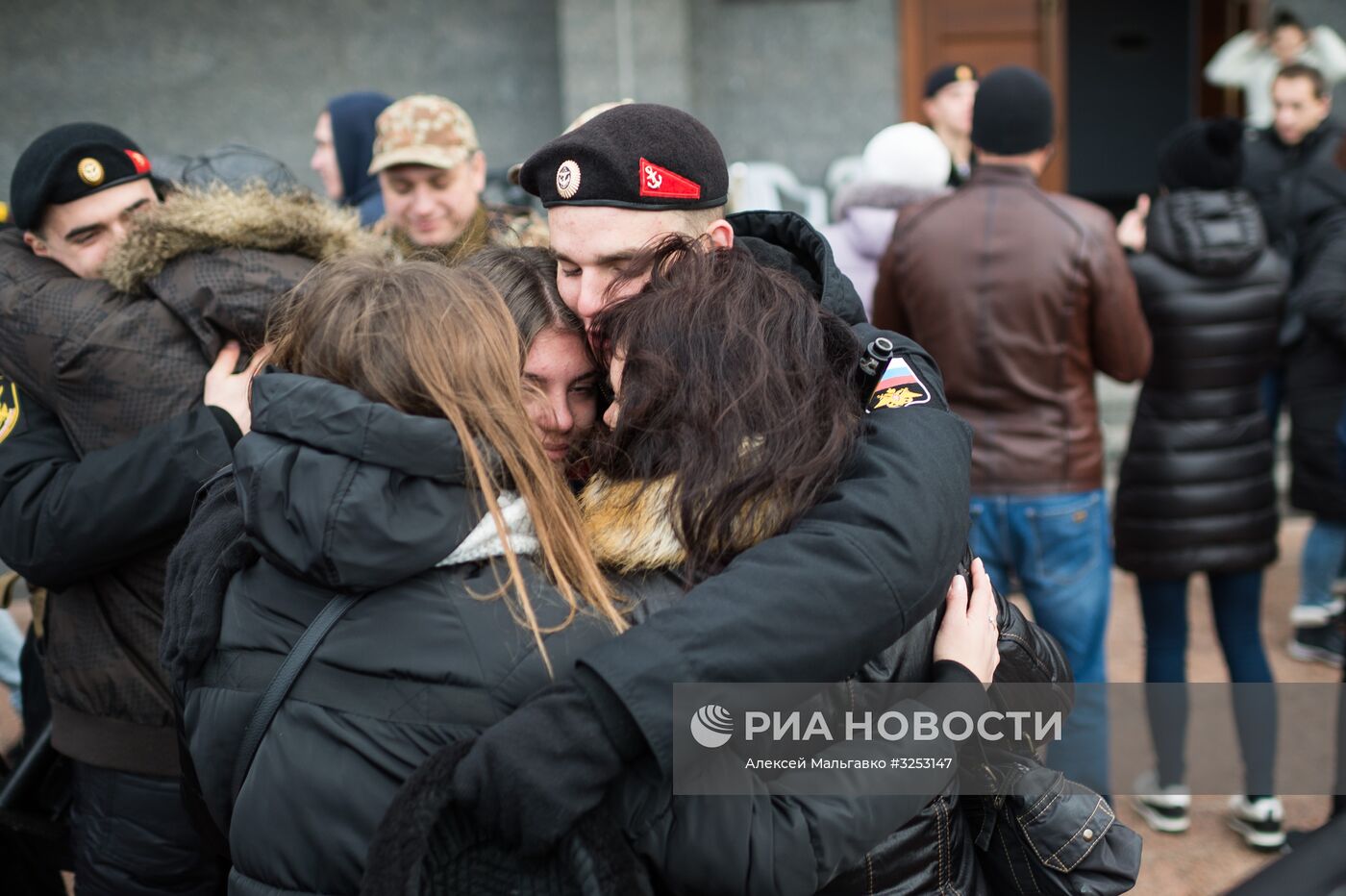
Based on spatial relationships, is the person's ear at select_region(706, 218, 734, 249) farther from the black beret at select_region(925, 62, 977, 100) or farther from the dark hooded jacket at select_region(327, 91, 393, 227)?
the black beret at select_region(925, 62, 977, 100)

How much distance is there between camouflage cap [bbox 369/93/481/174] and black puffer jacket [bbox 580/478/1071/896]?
2.50 meters

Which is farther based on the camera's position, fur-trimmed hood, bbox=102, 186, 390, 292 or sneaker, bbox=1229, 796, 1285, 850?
sneaker, bbox=1229, 796, 1285, 850

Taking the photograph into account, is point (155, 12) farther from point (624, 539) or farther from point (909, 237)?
point (624, 539)

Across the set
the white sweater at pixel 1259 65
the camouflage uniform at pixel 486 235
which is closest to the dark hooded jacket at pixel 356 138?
the camouflage uniform at pixel 486 235

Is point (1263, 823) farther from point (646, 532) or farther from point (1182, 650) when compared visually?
point (646, 532)

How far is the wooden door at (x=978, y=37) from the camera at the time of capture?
28.1 feet

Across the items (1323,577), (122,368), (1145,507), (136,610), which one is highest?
(122,368)

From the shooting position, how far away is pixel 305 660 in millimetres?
1497

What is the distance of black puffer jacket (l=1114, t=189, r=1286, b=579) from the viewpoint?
3.79m

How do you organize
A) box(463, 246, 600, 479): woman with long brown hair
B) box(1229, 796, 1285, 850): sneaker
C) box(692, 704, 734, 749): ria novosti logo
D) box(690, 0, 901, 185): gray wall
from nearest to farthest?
box(692, 704, 734, 749): ria novosti logo < box(463, 246, 600, 479): woman with long brown hair < box(1229, 796, 1285, 850): sneaker < box(690, 0, 901, 185): gray wall

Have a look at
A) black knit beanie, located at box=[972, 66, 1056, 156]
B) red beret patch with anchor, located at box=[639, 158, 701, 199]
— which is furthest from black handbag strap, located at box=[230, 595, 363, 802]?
black knit beanie, located at box=[972, 66, 1056, 156]

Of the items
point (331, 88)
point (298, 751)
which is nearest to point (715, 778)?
point (298, 751)

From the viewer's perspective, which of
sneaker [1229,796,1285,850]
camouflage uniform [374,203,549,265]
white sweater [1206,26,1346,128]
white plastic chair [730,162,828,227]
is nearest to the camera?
camouflage uniform [374,203,549,265]

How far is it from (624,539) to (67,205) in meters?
1.66
